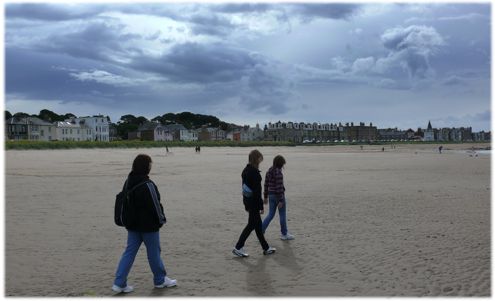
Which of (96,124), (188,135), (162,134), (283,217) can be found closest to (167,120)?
(188,135)

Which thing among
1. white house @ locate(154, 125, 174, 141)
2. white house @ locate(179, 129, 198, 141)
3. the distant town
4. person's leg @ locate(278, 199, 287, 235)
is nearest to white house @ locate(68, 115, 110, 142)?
the distant town

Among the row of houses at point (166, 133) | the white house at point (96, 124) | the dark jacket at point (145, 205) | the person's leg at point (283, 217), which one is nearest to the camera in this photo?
the dark jacket at point (145, 205)

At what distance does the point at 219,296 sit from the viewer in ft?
18.0

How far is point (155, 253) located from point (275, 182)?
2695 millimetres

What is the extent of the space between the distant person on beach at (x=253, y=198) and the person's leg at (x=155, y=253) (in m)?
1.66

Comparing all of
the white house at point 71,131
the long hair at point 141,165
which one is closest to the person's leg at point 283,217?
the long hair at point 141,165

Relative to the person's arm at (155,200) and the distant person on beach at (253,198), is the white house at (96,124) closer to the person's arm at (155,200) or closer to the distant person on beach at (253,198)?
the distant person on beach at (253,198)

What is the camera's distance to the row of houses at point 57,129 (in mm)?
95375

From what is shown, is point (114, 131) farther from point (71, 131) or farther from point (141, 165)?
point (141, 165)

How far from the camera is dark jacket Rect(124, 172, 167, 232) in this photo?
5.43 m

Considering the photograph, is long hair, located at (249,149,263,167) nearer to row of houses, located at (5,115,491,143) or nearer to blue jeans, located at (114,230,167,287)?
blue jeans, located at (114,230,167,287)

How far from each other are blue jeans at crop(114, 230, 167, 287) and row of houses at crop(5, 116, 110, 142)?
9676 centimetres

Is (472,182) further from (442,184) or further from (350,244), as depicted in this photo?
(350,244)

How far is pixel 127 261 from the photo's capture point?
5699mm
